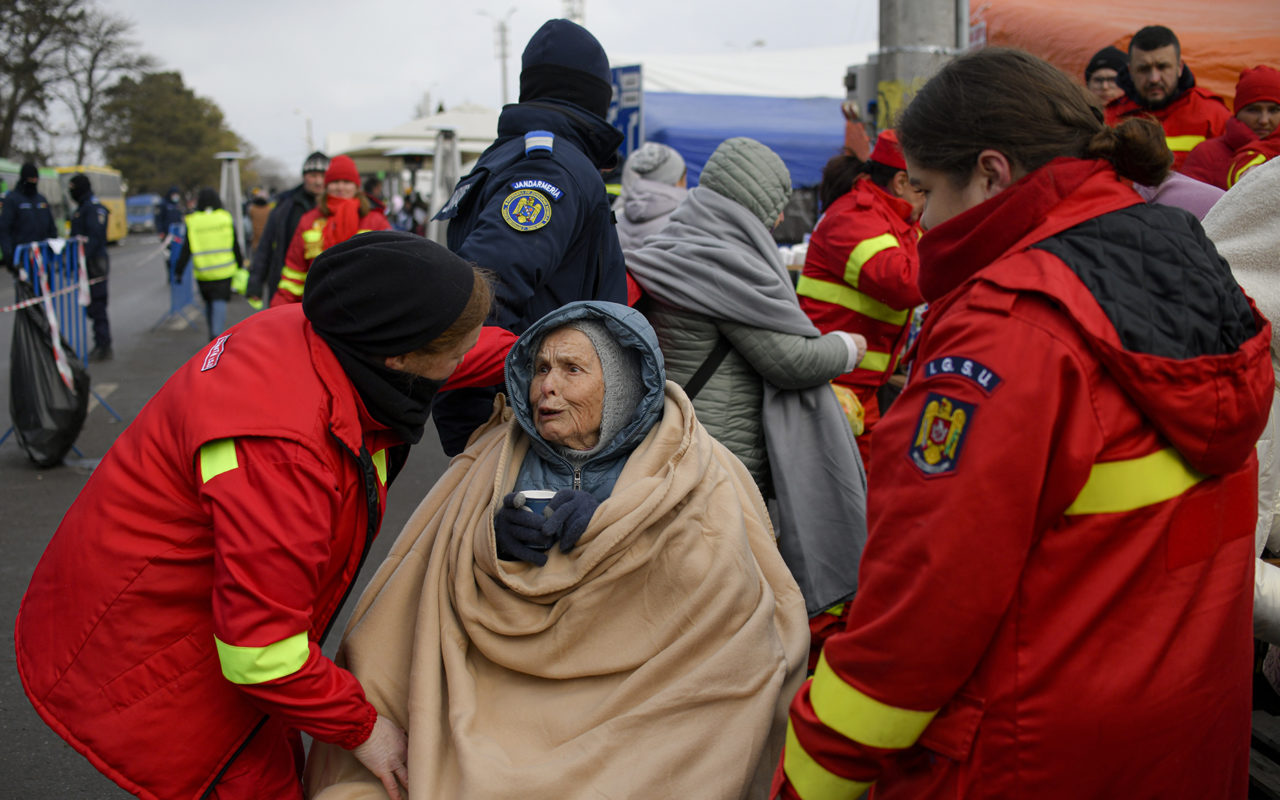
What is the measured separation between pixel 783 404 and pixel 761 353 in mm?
254

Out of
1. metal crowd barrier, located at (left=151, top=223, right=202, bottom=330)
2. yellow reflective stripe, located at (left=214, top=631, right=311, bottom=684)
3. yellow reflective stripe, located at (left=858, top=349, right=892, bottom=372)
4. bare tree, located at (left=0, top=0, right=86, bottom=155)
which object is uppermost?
bare tree, located at (left=0, top=0, right=86, bottom=155)

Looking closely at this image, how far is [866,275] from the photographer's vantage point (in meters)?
4.09

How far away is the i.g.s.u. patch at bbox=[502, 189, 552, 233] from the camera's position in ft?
9.46

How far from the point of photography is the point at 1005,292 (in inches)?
56.9

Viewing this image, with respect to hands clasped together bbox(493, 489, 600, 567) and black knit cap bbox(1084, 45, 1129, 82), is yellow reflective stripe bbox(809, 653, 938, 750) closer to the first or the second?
hands clasped together bbox(493, 489, 600, 567)

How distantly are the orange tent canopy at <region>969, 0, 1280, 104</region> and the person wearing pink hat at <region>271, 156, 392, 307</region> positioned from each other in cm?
497

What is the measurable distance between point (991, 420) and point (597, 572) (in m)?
1.22

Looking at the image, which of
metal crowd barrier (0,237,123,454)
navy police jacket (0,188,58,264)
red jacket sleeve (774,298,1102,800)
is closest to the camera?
red jacket sleeve (774,298,1102,800)

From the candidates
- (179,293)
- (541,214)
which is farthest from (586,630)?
(179,293)

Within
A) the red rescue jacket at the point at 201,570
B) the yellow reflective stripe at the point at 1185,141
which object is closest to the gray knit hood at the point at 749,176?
the red rescue jacket at the point at 201,570

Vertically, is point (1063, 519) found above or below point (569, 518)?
above

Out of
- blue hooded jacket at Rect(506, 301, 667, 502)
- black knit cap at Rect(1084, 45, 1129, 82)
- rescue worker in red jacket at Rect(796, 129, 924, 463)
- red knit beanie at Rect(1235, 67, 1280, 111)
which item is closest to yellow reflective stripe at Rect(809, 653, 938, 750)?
blue hooded jacket at Rect(506, 301, 667, 502)

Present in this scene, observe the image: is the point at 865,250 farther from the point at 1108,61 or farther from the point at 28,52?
the point at 28,52

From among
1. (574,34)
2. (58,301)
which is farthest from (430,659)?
(58,301)
